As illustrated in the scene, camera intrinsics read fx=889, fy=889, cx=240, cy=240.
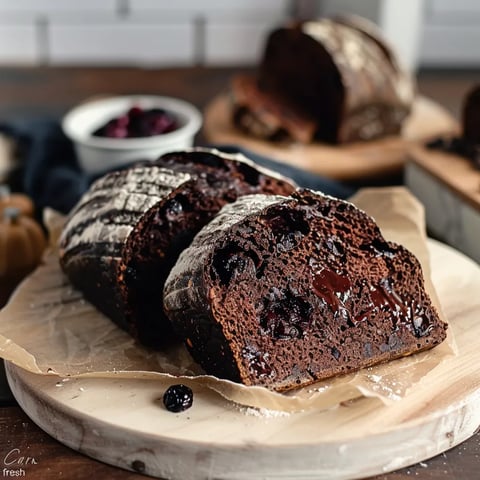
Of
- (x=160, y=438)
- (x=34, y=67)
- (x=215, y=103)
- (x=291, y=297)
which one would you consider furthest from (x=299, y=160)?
(x=34, y=67)

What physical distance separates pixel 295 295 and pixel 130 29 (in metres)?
3.62

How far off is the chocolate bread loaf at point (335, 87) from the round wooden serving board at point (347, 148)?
0.05 m

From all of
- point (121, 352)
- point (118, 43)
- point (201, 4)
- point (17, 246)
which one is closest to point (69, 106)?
point (118, 43)

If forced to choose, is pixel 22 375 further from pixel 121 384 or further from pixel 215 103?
pixel 215 103

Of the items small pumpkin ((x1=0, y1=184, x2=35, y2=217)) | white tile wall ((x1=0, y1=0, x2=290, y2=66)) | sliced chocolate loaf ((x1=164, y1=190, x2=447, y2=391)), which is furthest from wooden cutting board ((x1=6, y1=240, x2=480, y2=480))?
white tile wall ((x1=0, y1=0, x2=290, y2=66))

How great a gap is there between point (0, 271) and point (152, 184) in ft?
2.37

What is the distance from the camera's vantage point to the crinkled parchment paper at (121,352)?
1876 millimetres

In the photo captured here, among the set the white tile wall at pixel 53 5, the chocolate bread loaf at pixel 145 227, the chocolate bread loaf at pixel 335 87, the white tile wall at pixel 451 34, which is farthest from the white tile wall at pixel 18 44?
the chocolate bread loaf at pixel 145 227

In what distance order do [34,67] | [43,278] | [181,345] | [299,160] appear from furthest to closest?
1. [34,67]
2. [299,160]
3. [43,278]
4. [181,345]

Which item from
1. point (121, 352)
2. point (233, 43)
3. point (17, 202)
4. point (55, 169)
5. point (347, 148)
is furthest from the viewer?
point (233, 43)

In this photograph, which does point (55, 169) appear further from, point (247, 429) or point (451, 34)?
point (451, 34)

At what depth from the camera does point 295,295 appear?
2.00 meters

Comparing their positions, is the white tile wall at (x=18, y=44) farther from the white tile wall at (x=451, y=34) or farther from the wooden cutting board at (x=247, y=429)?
the wooden cutting board at (x=247, y=429)

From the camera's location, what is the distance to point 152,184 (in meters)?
2.30
